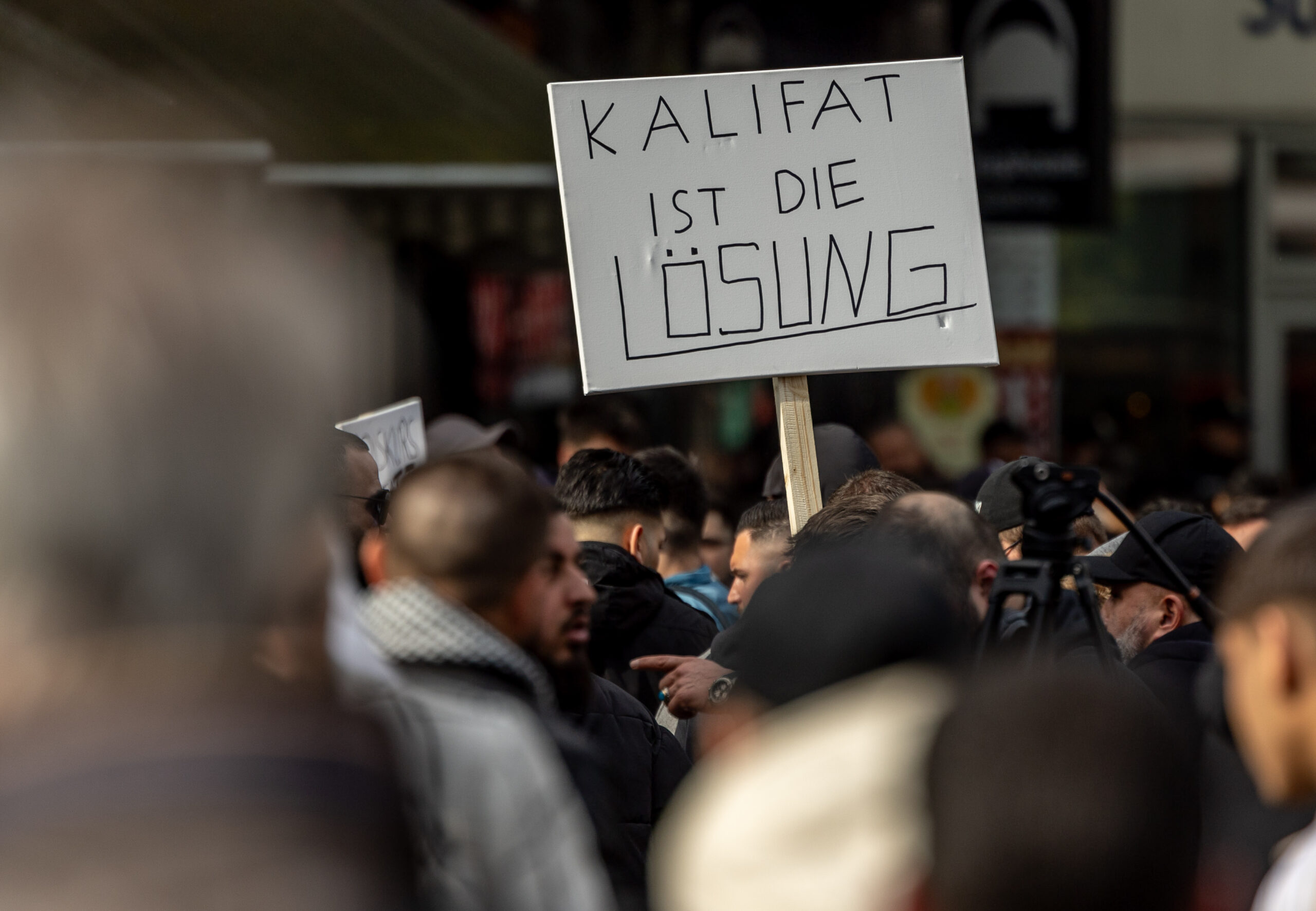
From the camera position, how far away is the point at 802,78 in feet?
11.3

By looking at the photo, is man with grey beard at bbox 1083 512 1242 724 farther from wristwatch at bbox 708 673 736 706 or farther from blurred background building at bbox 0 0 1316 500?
blurred background building at bbox 0 0 1316 500

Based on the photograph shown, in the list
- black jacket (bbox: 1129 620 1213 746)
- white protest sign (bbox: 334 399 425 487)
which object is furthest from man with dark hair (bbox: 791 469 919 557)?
white protest sign (bbox: 334 399 425 487)

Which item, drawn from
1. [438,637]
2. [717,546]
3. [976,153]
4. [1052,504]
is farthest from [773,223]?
[976,153]

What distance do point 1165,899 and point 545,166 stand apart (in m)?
6.58

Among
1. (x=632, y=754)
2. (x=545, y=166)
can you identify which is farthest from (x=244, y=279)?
(x=545, y=166)

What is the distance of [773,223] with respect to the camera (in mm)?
3391

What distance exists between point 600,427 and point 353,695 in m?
3.61

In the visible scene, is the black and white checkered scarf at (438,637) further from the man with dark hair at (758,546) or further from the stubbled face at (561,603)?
the man with dark hair at (758,546)

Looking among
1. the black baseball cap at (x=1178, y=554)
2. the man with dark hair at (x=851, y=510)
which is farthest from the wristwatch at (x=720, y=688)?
the black baseball cap at (x=1178, y=554)

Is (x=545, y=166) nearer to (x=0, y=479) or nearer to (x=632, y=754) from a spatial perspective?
(x=632, y=754)

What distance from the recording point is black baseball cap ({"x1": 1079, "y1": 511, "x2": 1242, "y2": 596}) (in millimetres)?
3277

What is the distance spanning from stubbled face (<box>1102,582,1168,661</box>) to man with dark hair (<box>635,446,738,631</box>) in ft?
3.58

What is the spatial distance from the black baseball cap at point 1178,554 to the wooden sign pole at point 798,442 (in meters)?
0.62

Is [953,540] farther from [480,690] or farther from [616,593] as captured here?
[616,593]
